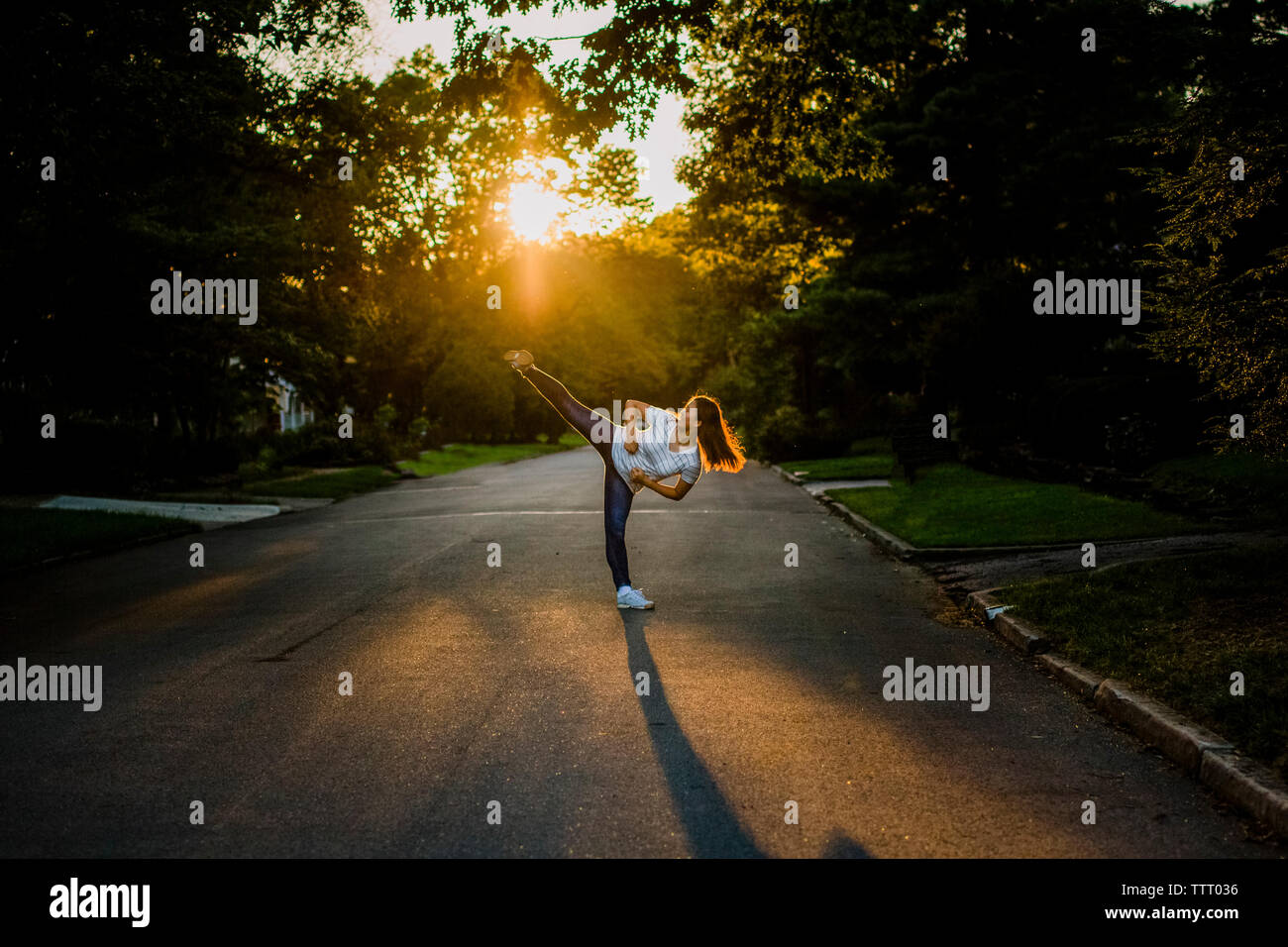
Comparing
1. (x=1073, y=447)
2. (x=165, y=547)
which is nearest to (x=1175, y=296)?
(x=1073, y=447)

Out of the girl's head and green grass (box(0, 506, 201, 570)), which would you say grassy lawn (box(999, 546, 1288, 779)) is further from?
green grass (box(0, 506, 201, 570))

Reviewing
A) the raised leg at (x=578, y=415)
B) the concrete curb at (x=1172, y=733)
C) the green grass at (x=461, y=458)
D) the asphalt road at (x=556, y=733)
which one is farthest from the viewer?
the green grass at (x=461, y=458)

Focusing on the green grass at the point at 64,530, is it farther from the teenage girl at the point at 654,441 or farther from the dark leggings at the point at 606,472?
the teenage girl at the point at 654,441

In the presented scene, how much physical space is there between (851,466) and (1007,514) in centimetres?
1497

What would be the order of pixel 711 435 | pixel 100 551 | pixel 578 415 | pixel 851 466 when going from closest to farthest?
pixel 711 435 → pixel 578 415 → pixel 100 551 → pixel 851 466

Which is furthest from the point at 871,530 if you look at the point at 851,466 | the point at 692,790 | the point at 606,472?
the point at 851,466

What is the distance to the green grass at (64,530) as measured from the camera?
15.0 meters

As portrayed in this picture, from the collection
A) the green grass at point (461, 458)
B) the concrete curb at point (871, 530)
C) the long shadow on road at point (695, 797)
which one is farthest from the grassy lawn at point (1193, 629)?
the green grass at point (461, 458)

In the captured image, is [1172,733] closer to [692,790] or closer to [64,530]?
[692,790]

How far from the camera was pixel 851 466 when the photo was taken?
30.1 m

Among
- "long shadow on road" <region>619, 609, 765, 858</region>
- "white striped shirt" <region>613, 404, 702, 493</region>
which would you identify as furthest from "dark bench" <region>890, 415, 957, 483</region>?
"long shadow on road" <region>619, 609, 765, 858</region>

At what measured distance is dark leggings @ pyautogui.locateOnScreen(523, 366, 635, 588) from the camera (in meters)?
9.75

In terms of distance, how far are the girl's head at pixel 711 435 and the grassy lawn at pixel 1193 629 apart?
265cm

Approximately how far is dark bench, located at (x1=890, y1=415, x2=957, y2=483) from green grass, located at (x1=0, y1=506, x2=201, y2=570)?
13.7 meters
